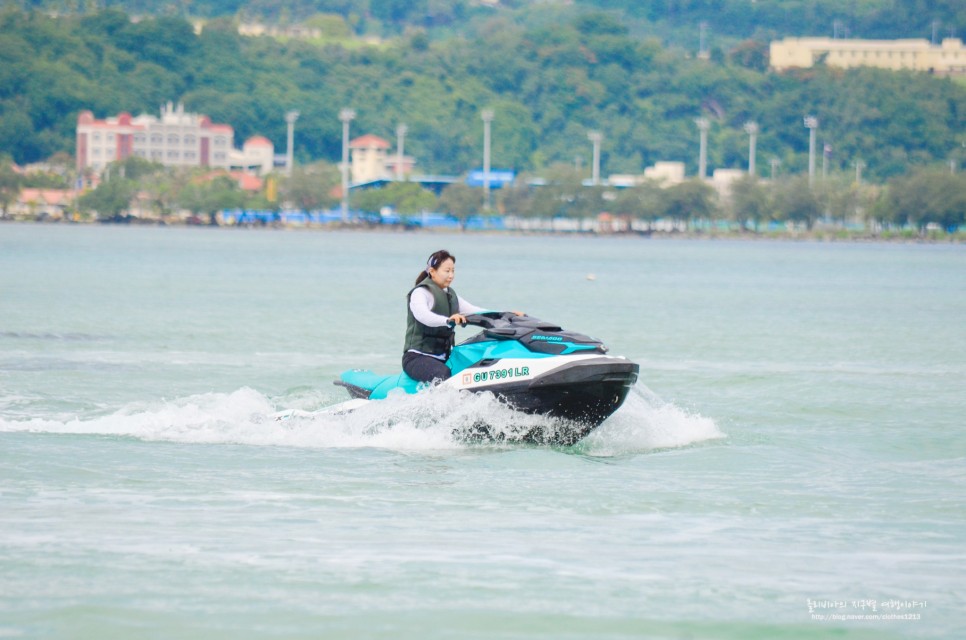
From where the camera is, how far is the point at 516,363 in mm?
13406

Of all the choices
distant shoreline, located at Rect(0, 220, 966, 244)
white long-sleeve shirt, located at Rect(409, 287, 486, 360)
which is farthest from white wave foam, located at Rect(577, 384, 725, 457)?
distant shoreline, located at Rect(0, 220, 966, 244)

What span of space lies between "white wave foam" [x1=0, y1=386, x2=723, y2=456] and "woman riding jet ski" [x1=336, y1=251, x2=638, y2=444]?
149 mm

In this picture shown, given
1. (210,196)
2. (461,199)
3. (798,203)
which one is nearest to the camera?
(798,203)

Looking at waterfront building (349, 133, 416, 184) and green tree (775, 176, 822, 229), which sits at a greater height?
waterfront building (349, 133, 416, 184)

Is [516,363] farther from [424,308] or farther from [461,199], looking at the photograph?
[461,199]

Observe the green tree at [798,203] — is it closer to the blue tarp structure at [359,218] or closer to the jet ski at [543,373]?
the blue tarp structure at [359,218]

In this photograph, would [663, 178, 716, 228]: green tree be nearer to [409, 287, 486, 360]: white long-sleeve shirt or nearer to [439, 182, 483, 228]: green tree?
[439, 182, 483, 228]: green tree

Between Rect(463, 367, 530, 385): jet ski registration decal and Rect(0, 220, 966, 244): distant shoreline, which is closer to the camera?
Rect(463, 367, 530, 385): jet ski registration decal

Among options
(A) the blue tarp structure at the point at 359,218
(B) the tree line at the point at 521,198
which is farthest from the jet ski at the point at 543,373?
(A) the blue tarp structure at the point at 359,218

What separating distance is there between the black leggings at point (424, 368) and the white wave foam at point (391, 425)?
137mm

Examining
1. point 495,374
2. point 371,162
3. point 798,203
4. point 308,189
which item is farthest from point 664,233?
point 495,374

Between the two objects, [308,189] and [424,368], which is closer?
[424,368]

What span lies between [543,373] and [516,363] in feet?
→ 0.86

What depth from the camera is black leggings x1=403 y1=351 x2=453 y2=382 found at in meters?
13.8
